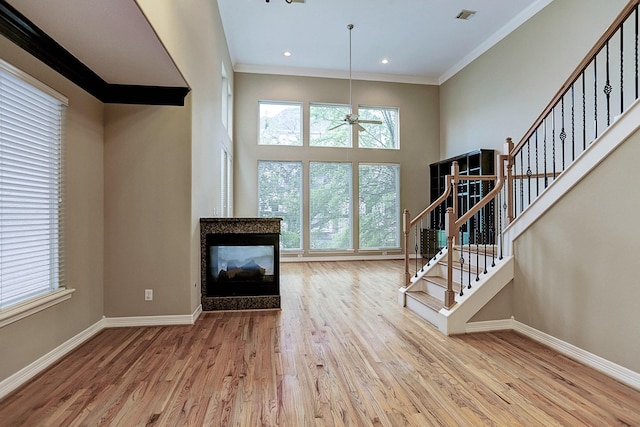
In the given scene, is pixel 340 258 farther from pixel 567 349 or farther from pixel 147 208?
pixel 567 349

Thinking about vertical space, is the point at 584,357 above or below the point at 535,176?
below

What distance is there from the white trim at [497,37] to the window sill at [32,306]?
25.1 ft

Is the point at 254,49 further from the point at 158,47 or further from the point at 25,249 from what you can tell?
the point at 25,249

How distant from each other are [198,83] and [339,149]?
191 inches

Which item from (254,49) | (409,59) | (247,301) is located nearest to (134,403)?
(247,301)

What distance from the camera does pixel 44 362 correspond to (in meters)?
2.55

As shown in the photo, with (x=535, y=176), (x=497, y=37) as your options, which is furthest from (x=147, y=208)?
(x=497, y=37)

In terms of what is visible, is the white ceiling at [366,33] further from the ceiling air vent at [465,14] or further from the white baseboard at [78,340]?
the white baseboard at [78,340]

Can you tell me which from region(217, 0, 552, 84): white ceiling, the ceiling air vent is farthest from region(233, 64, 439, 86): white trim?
the ceiling air vent

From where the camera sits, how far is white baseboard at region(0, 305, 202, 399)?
7.42ft

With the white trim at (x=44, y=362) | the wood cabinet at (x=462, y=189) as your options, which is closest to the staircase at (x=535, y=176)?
the wood cabinet at (x=462, y=189)

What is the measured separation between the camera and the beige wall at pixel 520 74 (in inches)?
188

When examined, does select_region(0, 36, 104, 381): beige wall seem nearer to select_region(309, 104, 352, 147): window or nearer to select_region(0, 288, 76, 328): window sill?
select_region(0, 288, 76, 328): window sill

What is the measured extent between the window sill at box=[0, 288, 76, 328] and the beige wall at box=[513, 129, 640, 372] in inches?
168
